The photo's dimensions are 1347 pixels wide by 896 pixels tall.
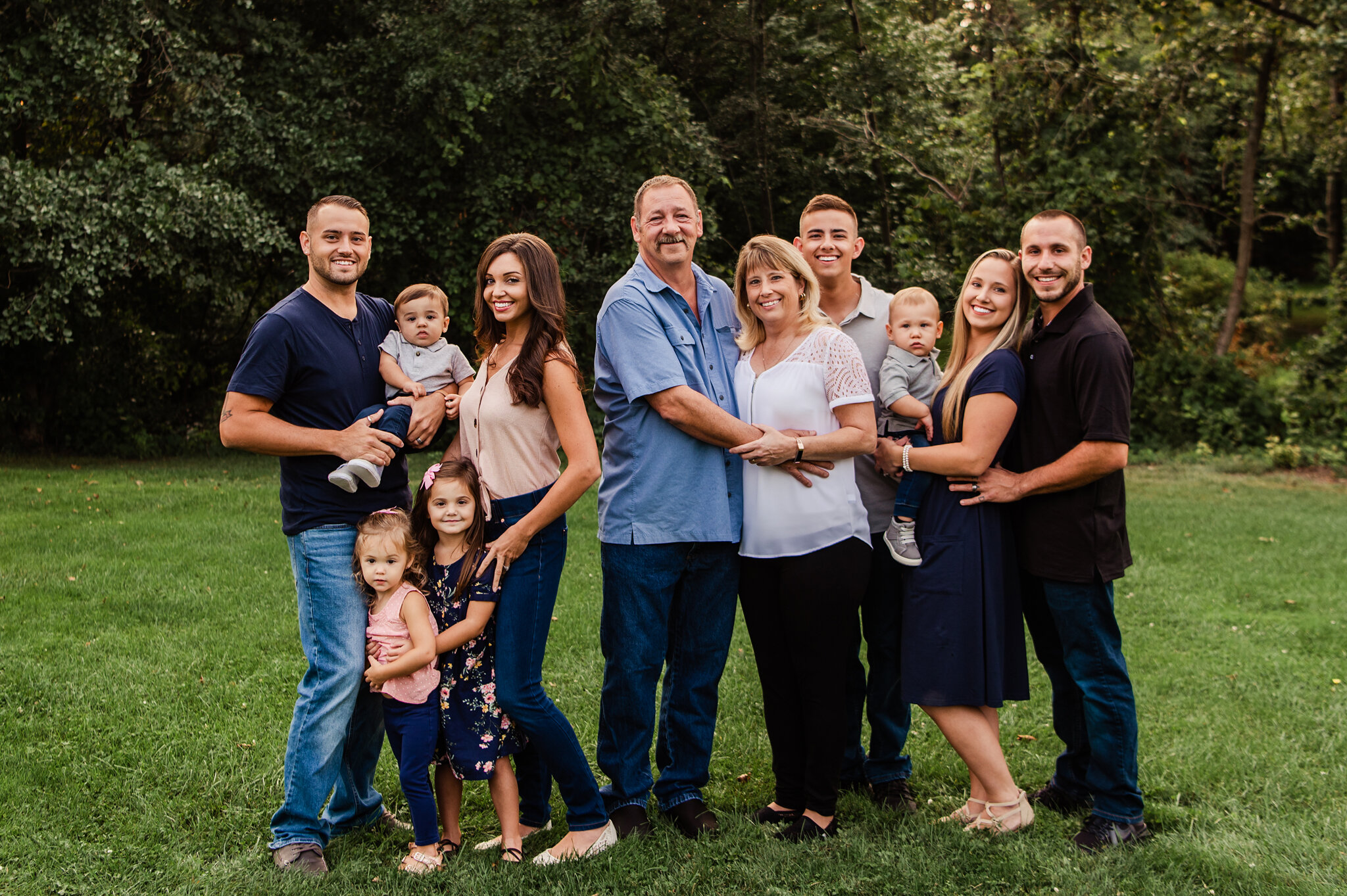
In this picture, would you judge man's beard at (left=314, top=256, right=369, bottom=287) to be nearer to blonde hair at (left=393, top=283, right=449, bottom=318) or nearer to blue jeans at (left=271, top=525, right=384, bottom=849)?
blonde hair at (left=393, top=283, right=449, bottom=318)

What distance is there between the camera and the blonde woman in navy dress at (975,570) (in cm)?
372

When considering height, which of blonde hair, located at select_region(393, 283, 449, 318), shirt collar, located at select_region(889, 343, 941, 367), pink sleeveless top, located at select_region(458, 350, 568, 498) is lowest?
pink sleeveless top, located at select_region(458, 350, 568, 498)

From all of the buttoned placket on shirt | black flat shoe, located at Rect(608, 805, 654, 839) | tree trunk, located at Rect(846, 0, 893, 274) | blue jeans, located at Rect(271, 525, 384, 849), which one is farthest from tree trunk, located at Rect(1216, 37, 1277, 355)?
blue jeans, located at Rect(271, 525, 384, 849)

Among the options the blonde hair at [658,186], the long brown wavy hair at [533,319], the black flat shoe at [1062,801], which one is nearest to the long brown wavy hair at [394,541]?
the long brown wavy hair at [533,319]

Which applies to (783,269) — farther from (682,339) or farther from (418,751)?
(418,751)

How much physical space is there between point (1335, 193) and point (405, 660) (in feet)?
97.8

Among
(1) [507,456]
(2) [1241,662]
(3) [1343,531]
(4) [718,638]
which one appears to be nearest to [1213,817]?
(4) [718,638]

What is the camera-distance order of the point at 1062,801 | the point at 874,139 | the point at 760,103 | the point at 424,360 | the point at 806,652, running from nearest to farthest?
the point at 806,652, the point at 424,360, the point at 1062,801, the point at 874,139, the point at 760,103

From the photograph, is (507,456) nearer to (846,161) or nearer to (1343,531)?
(1343,531)

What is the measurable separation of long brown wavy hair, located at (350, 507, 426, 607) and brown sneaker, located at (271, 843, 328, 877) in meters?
0.87

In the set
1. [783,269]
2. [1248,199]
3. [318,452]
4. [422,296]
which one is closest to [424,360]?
[422,296]

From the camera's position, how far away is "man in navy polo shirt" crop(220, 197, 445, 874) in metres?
3.51

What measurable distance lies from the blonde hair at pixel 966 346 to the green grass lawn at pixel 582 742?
1.57 metres

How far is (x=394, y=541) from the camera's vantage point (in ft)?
11.7
